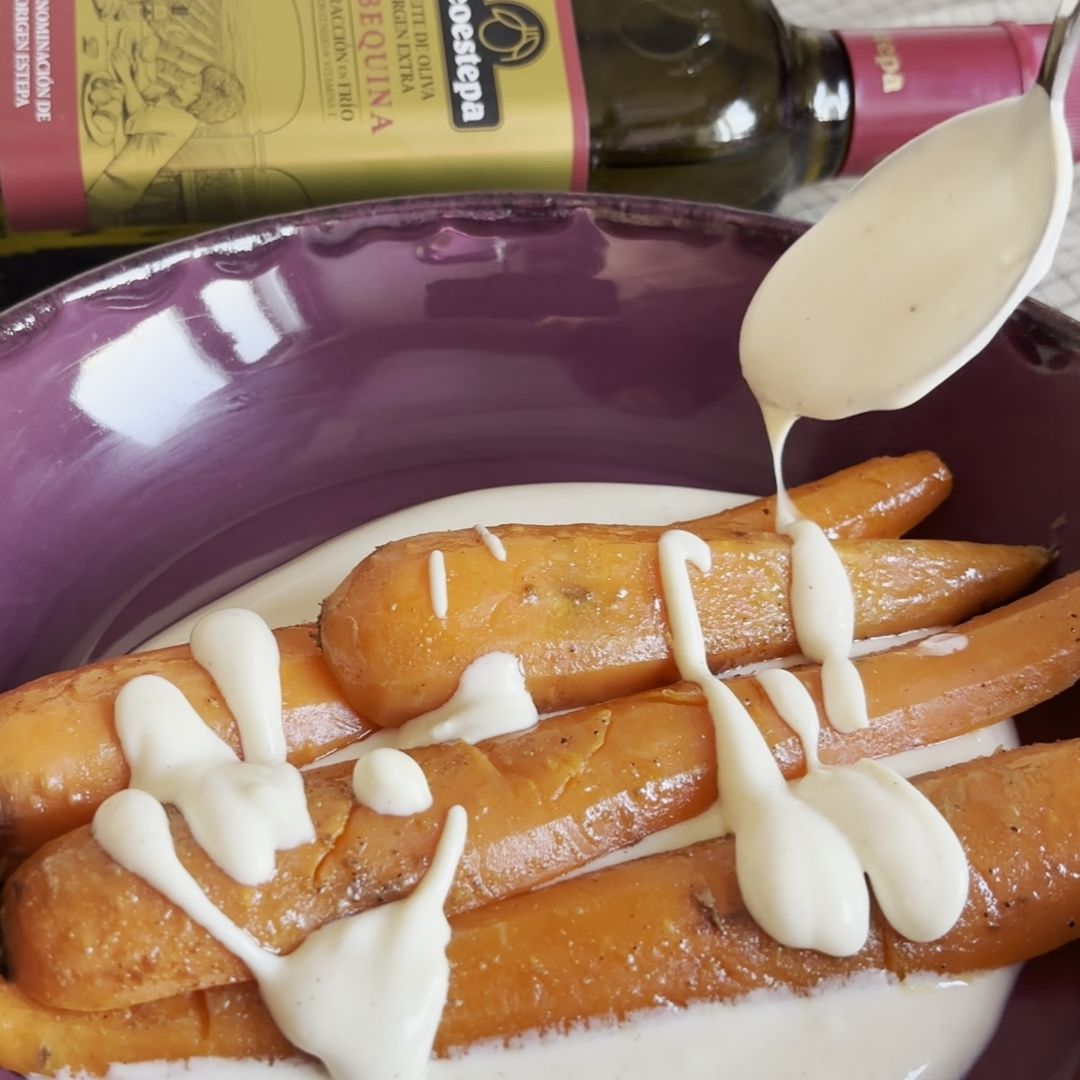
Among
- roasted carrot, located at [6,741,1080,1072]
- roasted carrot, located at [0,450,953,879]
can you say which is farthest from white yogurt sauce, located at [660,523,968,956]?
roasted carrot, located at [0,450,953,879]

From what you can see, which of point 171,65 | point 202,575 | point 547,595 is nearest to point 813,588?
point 547,595

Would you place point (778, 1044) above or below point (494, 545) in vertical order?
below

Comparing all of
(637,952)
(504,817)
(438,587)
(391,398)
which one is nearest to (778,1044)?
(637,952)

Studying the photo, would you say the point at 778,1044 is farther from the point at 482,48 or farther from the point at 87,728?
the point at 482,48

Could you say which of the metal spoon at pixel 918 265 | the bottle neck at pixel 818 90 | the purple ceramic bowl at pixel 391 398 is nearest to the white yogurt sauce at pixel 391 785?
the purple ceramic bowl at pixel 391 398

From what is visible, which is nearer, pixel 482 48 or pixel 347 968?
pixel 347 968

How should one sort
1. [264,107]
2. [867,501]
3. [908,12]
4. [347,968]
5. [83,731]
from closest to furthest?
[347,968] → [83,731] → [867,501] → [264,107] → [908,12]

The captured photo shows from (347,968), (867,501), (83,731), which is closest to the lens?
(347,968)

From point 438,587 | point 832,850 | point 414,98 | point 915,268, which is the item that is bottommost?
point 832,850

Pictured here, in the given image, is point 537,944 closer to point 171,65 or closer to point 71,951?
point 71,951
